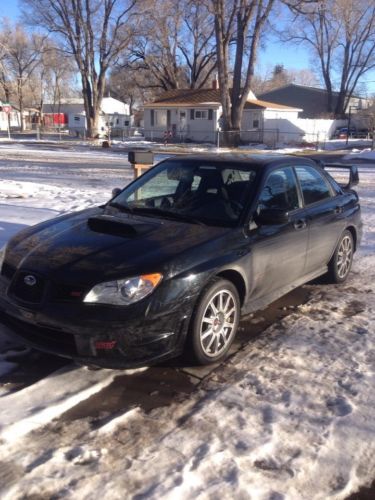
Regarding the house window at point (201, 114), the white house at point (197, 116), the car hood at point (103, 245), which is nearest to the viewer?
the car hood at point (103, 245)

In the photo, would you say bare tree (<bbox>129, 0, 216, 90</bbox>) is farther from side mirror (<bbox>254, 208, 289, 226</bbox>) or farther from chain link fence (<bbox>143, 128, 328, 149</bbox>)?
side mirror (<bbox>254, 208, 289, 226</bbox>)

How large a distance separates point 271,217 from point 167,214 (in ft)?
2.93

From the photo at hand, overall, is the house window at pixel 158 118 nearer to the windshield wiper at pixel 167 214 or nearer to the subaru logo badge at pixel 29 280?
the windshield wiper at pixel 167 214

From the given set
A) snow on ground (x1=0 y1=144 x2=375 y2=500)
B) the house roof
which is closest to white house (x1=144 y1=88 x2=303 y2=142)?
the house roof

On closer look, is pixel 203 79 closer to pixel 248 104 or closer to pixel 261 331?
pixel 248 104

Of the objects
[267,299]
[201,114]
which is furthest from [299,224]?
[201,114]

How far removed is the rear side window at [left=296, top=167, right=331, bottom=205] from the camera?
5.26 meters

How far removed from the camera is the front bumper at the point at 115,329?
346 cm

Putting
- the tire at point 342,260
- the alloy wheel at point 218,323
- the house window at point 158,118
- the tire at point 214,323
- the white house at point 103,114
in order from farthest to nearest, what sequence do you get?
the white house at point 103,114, the house window at point 158,118, the tire at point 342,260, the alloy wheel at point 218,323, the tire at point 214,323

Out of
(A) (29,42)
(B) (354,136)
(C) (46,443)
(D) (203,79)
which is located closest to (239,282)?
(C) (46,443)

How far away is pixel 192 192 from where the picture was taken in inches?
189

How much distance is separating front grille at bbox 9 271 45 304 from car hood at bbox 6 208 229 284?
0.19ft

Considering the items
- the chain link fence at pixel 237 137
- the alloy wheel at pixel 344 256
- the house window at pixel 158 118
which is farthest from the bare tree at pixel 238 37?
the alloy wheel at pixel 344 256

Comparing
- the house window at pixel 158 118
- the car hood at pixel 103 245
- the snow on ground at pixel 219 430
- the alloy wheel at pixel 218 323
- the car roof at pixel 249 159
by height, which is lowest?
the snow on ground at pixel 219 430
